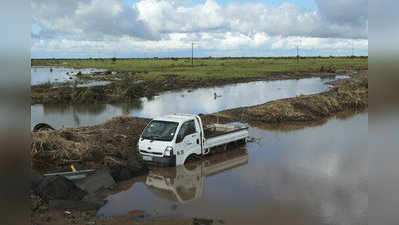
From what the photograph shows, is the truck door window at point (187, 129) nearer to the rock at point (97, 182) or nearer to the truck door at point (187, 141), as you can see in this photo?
the truck door at point (187, 141)

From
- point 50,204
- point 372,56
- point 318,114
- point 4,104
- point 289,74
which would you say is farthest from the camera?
point 289,74

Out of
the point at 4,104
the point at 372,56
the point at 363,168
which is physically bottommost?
the point at 363,168

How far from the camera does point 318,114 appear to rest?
26.4m

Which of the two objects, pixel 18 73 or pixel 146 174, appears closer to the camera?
pixel 18 73

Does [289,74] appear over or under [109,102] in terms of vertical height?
over

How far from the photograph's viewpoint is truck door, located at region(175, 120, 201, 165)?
511 inches

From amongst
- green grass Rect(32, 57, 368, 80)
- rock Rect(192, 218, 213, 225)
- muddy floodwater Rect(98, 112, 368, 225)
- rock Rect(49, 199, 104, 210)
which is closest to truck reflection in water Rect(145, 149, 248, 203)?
muddy floodwater Rect(98, 112, 368, 225)

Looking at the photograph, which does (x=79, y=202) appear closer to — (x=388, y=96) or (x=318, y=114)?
(x=388, y=96)

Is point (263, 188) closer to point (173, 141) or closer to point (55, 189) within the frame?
point (173, 141)

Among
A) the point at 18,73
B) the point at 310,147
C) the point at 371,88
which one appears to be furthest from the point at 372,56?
the point at 310,147

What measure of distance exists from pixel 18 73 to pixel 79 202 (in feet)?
27.6

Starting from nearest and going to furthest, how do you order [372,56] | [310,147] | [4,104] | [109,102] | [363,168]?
[4,104] → [372,56] → [363,168] → [310,147] → [109,102]

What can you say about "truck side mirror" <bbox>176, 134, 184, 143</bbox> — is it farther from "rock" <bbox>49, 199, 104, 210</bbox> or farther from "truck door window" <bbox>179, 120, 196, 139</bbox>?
"rock" <bbox>49, 199, 104, 210</bbox>

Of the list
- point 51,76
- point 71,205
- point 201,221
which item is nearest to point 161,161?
point 71,205
